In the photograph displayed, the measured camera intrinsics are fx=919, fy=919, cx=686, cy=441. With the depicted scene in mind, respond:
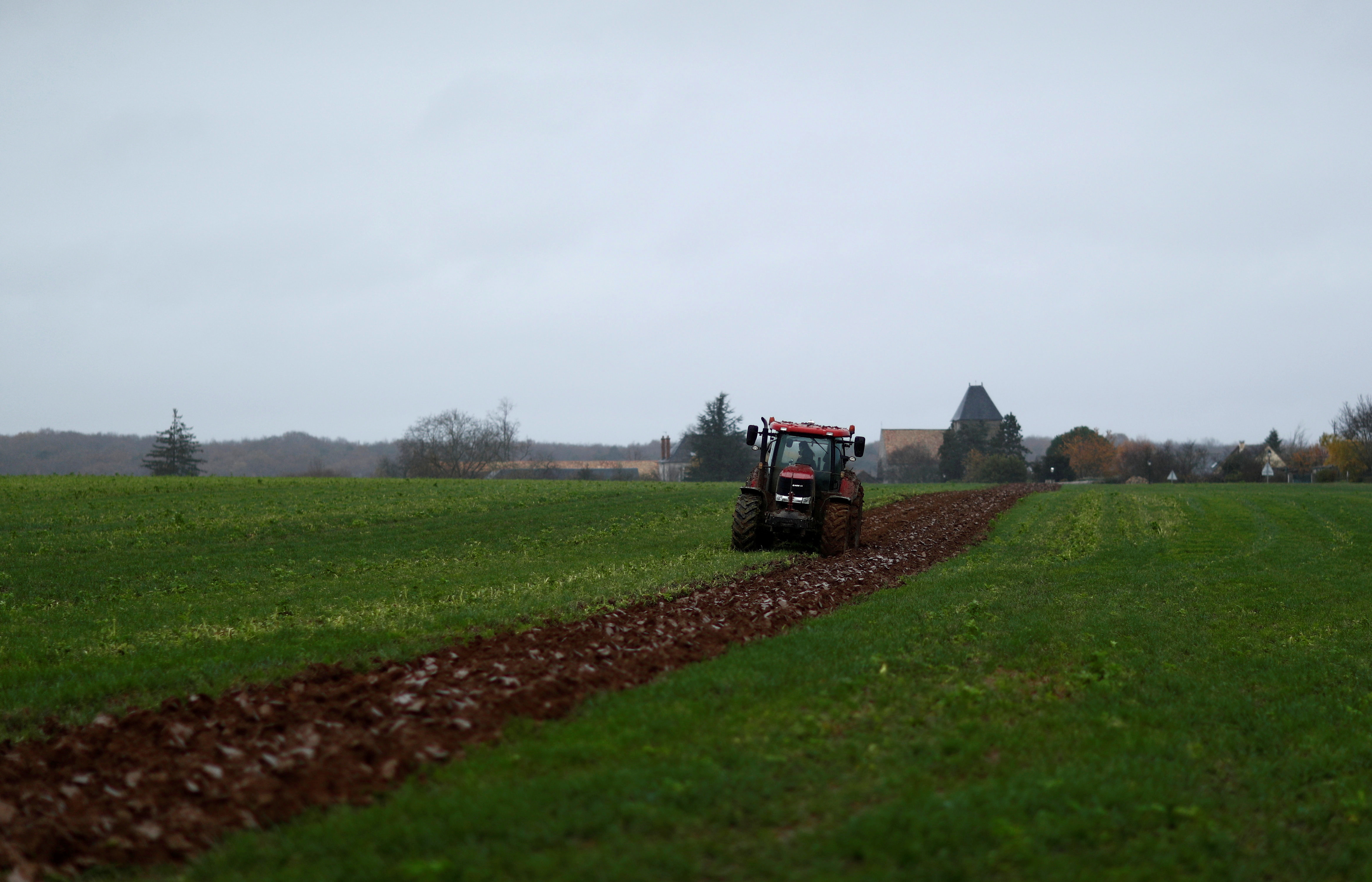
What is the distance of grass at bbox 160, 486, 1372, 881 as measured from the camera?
4961mm

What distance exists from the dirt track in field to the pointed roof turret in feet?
374

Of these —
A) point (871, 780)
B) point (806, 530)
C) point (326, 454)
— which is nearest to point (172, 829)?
point (871, 780)

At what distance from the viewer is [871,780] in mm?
6141

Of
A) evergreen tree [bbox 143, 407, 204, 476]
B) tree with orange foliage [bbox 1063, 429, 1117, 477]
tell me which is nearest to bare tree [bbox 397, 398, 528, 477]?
evergreen tree [bbox 143, 407, 204, 476]

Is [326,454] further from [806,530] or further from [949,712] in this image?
[949,712]

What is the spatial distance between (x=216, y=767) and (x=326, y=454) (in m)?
128

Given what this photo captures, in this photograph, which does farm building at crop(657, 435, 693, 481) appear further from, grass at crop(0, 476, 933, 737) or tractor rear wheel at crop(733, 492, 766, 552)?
tractor rear wheel at crop(733, 492, 766, 552)

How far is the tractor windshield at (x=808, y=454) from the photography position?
20516 mm

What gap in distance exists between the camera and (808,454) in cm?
2064

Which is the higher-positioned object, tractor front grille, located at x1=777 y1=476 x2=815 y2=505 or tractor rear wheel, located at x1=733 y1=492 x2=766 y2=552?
tractor front grille, located at x1=777 y1=476 x2=815 y2=505

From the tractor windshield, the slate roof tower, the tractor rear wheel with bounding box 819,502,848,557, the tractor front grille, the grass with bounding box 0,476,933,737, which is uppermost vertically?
the slate roof tower

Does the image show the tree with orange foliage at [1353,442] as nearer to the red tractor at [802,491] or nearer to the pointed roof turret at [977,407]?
the pointed roof turret at [977,407]

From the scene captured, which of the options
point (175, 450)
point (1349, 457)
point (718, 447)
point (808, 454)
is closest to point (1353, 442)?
point (1349, 457)

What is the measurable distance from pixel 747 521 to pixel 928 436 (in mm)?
103611
